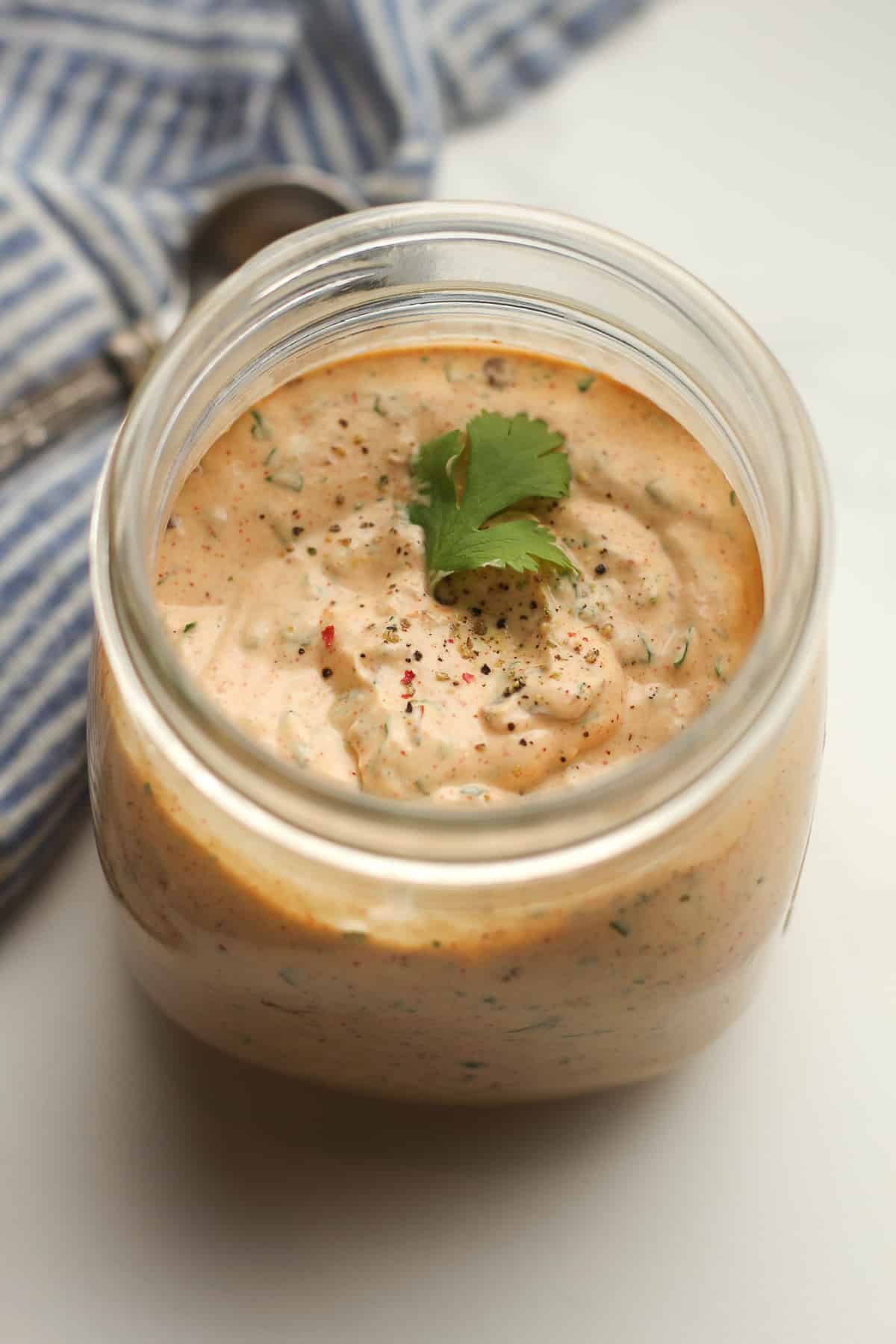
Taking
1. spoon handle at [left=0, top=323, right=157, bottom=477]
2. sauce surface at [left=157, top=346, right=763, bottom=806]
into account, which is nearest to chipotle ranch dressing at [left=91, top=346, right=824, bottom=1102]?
sauce surface at [left=157, top=346, right=763, bottom=806]

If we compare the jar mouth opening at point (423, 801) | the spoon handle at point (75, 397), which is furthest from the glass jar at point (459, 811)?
the spoon handle at point (75, 397)

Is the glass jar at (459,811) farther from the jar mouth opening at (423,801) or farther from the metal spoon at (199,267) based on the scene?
the metal spoon at (199,267)

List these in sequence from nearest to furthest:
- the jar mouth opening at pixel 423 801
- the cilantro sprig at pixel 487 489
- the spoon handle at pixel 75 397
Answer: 1. the jar mouth opening at pixel 423 801
2. the cilantro sprig at pixel 487 489
3. the spoon handle at pixel 75 397

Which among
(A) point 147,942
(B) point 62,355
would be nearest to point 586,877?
(A) point 147,942

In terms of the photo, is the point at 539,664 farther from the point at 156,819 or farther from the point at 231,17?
the point at 231,17

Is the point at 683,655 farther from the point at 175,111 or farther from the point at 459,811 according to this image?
the point at 175,111

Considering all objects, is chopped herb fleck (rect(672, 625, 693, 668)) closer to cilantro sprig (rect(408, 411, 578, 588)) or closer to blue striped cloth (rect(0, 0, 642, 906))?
cilantro sprig (rect(408, 411, 578, 588))

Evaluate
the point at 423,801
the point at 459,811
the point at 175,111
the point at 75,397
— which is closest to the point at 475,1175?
the point at 423,801
